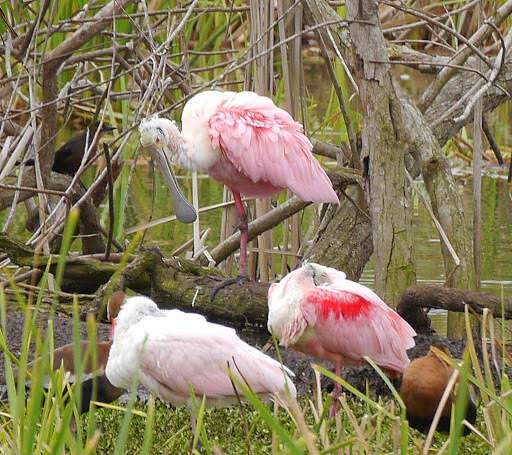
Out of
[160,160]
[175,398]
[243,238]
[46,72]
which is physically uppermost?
[46,72]

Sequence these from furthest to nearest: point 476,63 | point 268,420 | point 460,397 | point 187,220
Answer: point 476,63 → point 187,220 → point 268,420 → point 460,397

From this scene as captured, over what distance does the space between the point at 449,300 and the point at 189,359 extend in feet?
3.72

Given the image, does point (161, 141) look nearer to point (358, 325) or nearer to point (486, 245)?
point (358, 325)

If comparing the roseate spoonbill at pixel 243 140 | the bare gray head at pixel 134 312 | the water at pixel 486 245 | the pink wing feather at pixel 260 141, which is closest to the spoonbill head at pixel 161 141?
the roseate spoonbill at pixel 243 140

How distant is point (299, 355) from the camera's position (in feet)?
15.2

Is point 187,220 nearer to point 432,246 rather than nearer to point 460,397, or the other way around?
point 432,246

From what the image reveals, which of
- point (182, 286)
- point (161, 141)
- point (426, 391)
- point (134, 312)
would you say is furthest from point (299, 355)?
point (426, 391)

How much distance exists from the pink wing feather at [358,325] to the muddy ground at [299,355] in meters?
0.38

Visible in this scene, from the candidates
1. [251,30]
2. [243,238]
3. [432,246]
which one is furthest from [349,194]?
[432,246]

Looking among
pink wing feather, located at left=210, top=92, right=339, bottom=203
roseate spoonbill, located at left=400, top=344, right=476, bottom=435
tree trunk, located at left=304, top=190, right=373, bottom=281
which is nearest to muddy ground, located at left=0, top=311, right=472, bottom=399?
tree trunk, located at left=304, top=190, right=373, bottom=281

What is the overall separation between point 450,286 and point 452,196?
1.28 ft

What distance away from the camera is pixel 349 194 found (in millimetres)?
5035

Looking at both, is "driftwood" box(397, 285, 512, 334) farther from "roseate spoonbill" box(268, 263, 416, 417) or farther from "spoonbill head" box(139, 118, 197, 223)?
"spoonbill head" box(139, 118, 197, 223)

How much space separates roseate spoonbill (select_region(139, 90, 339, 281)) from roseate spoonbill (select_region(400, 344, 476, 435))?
4.38 feet
